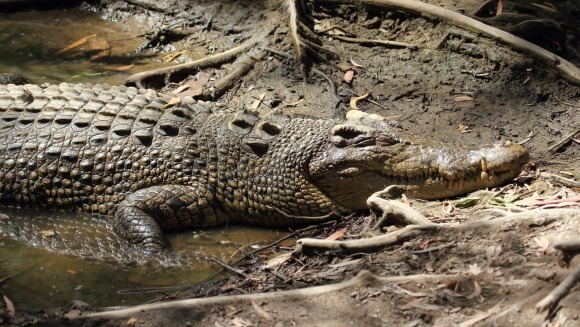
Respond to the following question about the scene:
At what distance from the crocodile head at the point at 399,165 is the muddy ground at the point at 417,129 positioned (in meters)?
0.14

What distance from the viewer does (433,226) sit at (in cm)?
401

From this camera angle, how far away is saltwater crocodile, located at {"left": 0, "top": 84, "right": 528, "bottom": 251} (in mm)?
5012

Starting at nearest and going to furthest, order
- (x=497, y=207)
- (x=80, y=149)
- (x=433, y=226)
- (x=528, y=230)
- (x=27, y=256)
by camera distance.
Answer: (x=528, y=230) → (x=433, y=226) → (x=497, y=207) → (x=27, y=256) → (x=80, y=149)

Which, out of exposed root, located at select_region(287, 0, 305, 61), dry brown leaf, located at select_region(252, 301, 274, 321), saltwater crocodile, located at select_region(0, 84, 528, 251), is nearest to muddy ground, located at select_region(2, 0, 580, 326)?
dry brown leaf, located at select_region(252, 301, 274, 321)

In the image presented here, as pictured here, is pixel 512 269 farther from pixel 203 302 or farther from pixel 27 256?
pixel 27 256

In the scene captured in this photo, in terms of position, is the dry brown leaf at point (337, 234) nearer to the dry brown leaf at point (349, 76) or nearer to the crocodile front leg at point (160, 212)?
the crocodile front leg at point (160, 212)

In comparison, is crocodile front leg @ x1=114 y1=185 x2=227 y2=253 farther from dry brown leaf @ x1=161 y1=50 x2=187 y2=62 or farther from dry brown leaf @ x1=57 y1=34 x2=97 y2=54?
dry brown leaf @ x1=57 y1=34 x2=97 y2=54

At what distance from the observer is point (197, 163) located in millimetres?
5270

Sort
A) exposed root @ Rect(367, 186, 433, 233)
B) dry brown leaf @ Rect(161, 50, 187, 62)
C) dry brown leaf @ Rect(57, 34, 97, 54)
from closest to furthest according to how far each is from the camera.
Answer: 1. exposed root @ Rect(367, 186, 433, 233)
2. dry brown leaf @ Rect(161, 50, 187, 62)
3. dry brown leaf @ Rect(57, 34, 97, 54)

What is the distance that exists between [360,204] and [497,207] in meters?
1.10

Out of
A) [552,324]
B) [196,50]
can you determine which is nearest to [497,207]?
[552,324]

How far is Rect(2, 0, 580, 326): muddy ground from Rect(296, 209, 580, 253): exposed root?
16 mm

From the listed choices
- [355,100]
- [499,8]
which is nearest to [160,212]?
[355,100]

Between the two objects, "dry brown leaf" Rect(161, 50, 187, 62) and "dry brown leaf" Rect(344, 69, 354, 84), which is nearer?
"dry brown leaf" Rect(344, 69, 354, 84)
